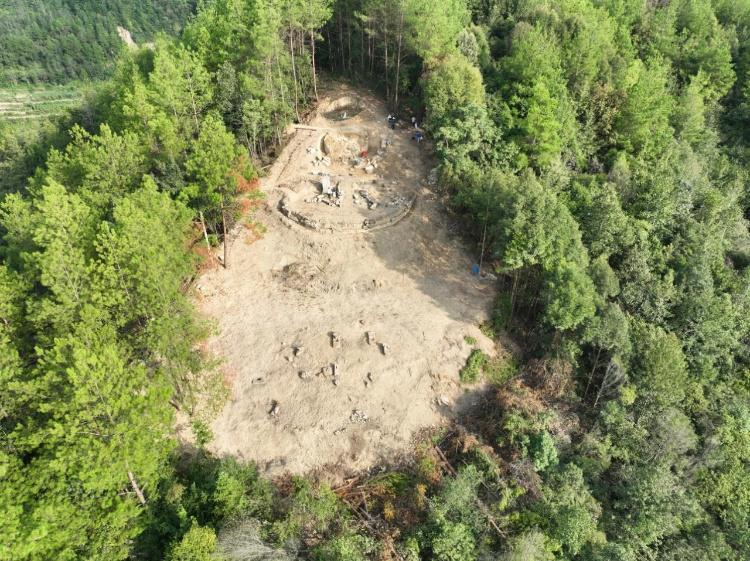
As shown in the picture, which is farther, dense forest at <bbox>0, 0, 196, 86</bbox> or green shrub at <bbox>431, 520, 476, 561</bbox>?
dense forest at <bbox>0, 0, 196, 86</bbox>

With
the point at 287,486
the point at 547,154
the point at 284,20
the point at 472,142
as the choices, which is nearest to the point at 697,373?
the point at 547,154

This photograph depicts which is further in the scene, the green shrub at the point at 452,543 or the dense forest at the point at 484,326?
the green shrub at the point at 452,543

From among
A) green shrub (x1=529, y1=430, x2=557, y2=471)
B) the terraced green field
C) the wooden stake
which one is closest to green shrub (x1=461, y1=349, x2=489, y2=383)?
green shrub (x1=529, y1=430, x2=557, y2=471)

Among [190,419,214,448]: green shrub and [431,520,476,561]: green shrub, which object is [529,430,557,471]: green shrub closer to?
[431,520,476,561]: green shrub

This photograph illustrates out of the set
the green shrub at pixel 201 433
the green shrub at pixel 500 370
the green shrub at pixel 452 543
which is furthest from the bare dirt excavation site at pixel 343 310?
the green shrub at pixel 452 543

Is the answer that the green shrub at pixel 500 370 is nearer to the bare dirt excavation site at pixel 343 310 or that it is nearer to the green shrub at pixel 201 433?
the bare dirt excavation site at pixel 343 310

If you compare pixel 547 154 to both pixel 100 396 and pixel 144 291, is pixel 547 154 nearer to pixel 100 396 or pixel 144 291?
pixel 144 291

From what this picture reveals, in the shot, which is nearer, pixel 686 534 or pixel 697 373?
pixel 686 534
